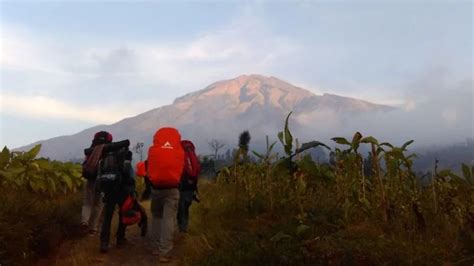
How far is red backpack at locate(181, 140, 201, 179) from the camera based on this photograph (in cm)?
773

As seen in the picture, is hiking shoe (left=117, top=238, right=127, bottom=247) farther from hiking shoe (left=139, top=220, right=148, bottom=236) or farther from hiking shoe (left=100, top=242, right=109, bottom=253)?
hiking shoe (left=139, top=220, right=148, bottom=236)

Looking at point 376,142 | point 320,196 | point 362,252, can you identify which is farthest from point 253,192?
point 362,252

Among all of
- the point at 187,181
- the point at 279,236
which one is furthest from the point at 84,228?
the point at 279,236

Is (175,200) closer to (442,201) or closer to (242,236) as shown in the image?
(242,236)

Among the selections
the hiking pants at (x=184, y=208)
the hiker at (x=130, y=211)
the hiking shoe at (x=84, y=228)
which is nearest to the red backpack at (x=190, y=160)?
the hiking pants at (x=184, y=208)

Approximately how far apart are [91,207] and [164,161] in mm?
2547

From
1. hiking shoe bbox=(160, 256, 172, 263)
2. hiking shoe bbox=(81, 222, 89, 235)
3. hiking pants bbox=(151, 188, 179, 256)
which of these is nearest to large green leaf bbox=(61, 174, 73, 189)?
hiking shoe bbox=(81, 222, 89, 235)

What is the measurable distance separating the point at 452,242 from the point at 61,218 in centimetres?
609

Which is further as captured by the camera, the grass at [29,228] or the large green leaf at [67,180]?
the large green leaf at [67,180]

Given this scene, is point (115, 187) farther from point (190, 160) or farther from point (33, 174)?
point (33, 174)

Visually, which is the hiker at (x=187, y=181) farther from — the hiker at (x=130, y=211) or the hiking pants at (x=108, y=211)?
the hiking pants at (x=108, y=211)

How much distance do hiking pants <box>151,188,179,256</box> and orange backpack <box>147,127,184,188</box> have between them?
5.9 inches

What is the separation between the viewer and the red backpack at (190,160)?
773 cm

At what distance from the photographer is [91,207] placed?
872 cm
